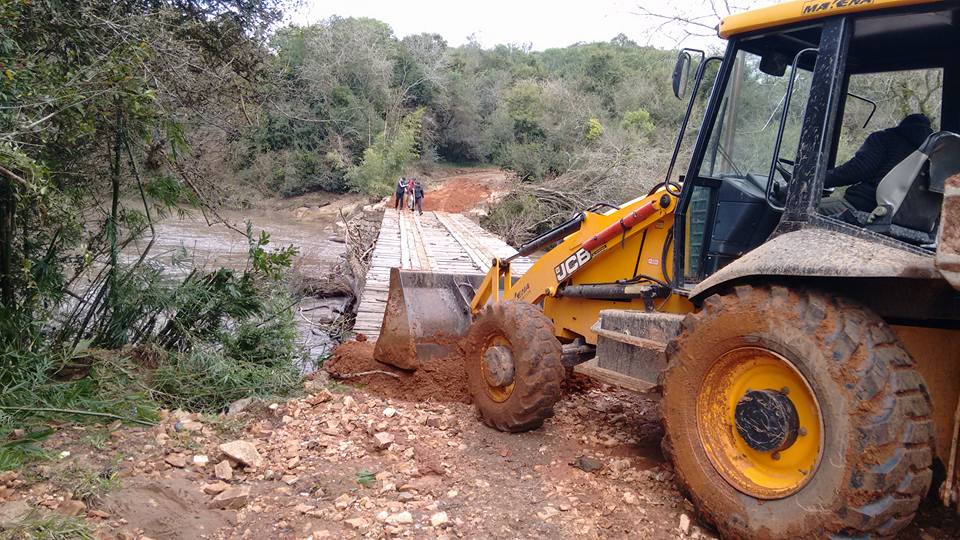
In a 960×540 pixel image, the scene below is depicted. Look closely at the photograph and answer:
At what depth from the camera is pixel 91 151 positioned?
5422mm

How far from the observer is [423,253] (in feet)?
41.2

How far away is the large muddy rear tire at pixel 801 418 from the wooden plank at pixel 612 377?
1.49 ft

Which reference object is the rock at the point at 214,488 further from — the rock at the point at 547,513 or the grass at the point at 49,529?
the rock at the point at 547,513

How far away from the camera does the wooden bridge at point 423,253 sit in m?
7.99

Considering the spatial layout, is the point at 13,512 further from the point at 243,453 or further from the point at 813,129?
the point at 813,129

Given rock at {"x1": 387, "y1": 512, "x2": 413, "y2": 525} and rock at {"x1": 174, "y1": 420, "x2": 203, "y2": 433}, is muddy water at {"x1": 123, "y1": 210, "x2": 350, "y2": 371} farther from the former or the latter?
rock at {"x1": 387, "y1": 512, "x2": 413, "y2": 525}

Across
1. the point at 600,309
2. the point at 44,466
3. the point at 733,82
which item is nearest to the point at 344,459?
the point at 44,466

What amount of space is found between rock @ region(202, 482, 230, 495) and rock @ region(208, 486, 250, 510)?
84mm

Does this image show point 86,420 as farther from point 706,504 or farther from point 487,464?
point 706,504

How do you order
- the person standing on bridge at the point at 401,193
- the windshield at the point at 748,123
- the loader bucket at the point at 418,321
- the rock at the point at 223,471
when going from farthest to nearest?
the person standing on bridge at the point at 401,193 → the loader bucket at the point at 418,321 → the rock at the point at 223,471 → the windshield at the point at 748,123

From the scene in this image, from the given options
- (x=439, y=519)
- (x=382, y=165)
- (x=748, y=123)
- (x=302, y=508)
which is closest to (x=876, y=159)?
(x=748, y=123)

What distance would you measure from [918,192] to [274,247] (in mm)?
12054

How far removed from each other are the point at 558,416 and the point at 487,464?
952mm

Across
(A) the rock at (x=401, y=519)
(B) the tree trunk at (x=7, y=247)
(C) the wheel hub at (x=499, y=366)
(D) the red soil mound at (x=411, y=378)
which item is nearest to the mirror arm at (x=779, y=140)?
(C) the wheel hub at (x=499, y=366)
